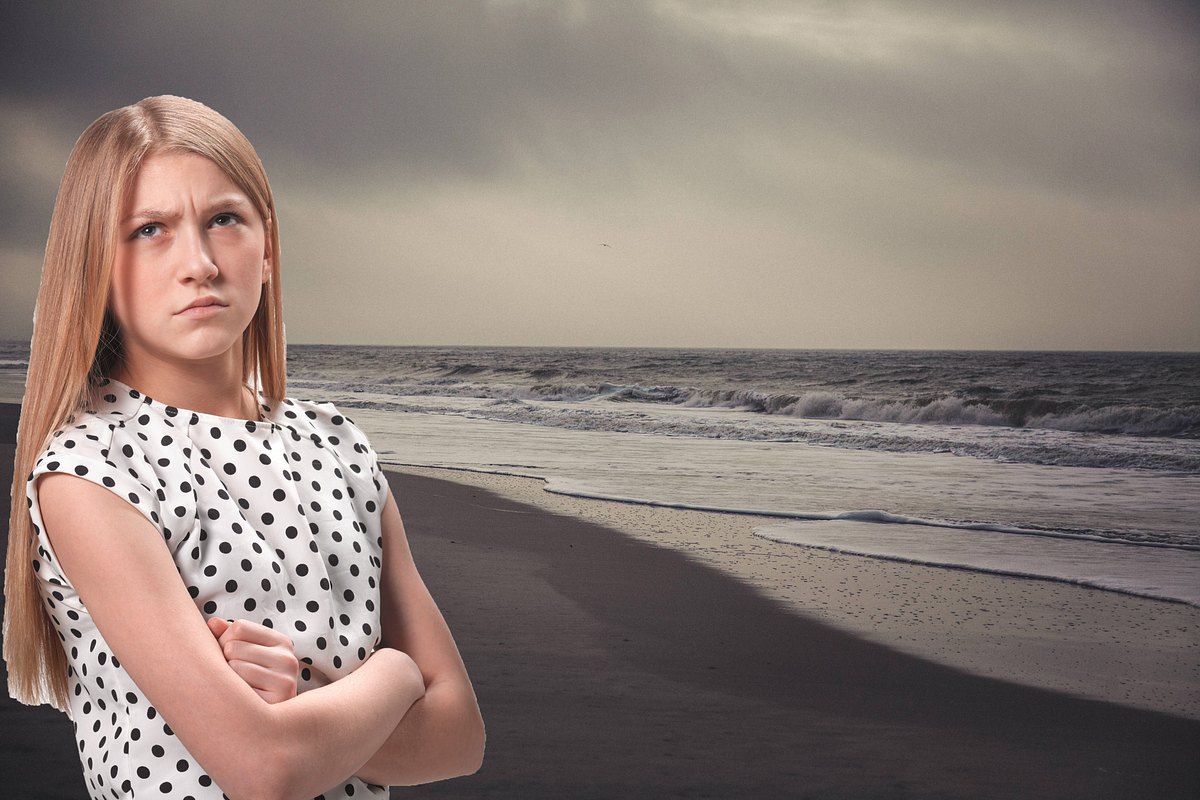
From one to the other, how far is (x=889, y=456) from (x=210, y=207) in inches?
499

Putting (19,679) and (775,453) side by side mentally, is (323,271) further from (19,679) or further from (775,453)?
(19,679)

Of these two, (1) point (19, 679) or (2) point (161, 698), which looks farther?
(1) point (19, 679)

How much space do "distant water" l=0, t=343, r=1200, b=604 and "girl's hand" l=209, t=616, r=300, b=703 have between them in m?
6.16

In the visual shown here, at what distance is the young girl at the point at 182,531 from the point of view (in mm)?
910

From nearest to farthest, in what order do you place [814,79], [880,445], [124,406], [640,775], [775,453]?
1. [124,406]
2. [640,775]
3. [775,453]
4. [880,445]
5. [814,79]

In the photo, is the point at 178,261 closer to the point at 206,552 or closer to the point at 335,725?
the point at 206,552

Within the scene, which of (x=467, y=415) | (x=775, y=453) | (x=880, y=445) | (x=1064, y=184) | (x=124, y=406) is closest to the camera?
(x=124, y=406)

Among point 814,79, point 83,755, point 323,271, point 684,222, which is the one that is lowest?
point 83,755

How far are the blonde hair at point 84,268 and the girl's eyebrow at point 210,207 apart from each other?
0.01 m

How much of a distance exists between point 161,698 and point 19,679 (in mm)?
359

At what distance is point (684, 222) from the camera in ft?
149

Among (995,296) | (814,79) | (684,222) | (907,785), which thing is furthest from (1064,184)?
(907,785)

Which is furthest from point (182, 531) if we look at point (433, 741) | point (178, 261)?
point (433, 741)

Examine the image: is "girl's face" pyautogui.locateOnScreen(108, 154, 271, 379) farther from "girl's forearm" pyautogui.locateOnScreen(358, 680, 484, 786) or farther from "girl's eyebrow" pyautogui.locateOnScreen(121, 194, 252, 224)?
"girl's forearm" pyautogui.locateOnScreen(358, 680, 484, 786)
